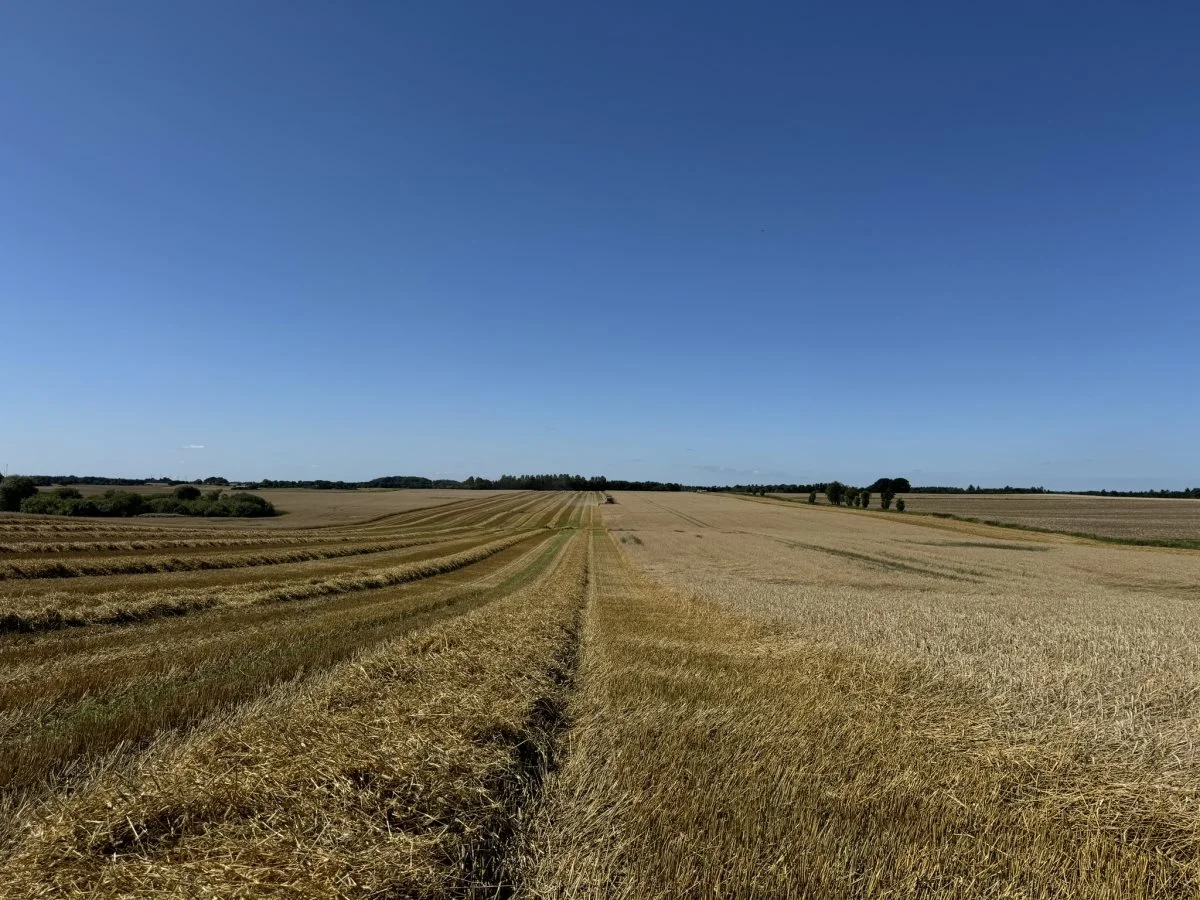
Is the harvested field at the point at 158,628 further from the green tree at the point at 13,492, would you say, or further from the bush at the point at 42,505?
the green tree at the point at 13,492

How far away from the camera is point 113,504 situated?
7094 cm

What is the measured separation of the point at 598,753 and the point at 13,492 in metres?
92.2

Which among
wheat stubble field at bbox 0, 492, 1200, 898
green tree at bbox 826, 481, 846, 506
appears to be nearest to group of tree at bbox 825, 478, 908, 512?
green tree at bbox 826, 481, 846, 506

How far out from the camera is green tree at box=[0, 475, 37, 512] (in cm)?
6975

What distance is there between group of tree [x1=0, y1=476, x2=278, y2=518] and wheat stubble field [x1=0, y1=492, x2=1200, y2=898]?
226 feet

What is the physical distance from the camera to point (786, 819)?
179 inches

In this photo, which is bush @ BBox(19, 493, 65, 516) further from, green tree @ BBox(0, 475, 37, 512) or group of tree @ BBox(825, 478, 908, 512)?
group of tree @ BBox(825, 478, 908, 512)

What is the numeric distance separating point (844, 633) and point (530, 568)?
20.0 m

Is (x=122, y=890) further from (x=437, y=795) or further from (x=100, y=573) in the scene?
(x=100, y=573)

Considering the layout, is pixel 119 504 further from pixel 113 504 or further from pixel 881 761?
pixel 881 761

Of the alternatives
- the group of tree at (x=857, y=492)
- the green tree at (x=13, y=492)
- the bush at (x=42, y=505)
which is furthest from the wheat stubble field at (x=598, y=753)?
the group of tree at (x=857, y=492)

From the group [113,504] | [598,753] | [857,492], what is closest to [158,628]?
[598,753]

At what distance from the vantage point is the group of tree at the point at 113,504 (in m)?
66.3

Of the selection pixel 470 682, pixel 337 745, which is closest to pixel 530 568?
pixel 470 682
